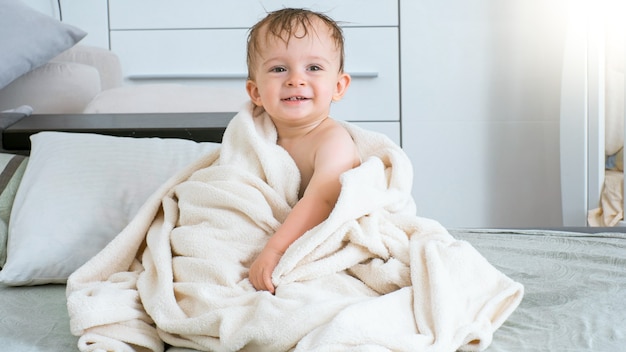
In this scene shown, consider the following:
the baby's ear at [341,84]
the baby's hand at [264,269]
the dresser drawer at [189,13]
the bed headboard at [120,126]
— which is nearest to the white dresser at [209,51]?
the dresser drawer at [189,13]

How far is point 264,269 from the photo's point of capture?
4.06 feet

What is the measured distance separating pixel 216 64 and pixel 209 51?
5 centimetres

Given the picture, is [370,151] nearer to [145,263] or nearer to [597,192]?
[145,263]

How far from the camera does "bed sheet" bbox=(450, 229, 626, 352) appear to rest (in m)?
1.18

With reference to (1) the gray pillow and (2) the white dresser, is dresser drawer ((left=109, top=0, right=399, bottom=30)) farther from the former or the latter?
(1) the gray pillow

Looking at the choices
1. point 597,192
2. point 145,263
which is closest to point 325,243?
point 145,263

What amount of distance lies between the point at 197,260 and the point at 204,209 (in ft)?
0.34

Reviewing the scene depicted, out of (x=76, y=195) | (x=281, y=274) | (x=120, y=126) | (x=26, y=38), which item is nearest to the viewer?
(x=281, y=274)

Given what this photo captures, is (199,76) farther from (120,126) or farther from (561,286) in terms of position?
(561,286)

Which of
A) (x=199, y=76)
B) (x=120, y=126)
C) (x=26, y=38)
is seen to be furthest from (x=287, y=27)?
(x=199, y=76)

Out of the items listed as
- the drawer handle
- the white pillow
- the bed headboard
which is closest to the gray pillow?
the bed headboard

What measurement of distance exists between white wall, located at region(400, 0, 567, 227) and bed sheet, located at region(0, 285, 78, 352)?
212 cm

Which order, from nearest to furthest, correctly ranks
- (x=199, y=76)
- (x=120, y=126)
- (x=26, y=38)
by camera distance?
(x=120, y=126) < (x=26, y=38) < (x=199, y=76)

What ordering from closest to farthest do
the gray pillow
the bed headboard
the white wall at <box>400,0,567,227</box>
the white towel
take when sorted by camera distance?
the white towel, the bed headboard, the gray pillow, the white wall at <box>400,0,567,227</box>
